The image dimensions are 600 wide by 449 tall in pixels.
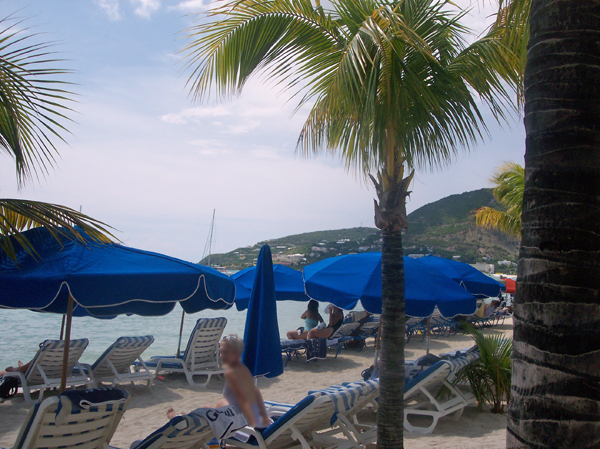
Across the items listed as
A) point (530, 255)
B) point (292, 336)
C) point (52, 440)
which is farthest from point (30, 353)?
point (530, 255)

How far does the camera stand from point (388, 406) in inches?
167

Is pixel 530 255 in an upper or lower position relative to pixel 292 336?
upper

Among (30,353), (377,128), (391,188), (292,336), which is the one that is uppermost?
(377,128)

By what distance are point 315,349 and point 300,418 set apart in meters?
6.40

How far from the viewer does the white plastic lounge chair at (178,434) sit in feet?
12.3

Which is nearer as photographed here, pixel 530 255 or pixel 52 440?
pixel 530 255

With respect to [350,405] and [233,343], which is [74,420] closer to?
[233,343]

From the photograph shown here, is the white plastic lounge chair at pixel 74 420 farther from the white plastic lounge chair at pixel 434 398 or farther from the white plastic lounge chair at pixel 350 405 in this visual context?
the white plastic lounge chair at pixel 434 398

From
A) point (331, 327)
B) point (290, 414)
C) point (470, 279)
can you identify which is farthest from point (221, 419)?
point (470, 279)

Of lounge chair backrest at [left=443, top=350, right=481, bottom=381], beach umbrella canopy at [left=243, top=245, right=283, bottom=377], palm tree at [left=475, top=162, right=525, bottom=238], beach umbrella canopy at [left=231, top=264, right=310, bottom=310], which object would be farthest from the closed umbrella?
palm tree at [left=475, top=162, right=525, bottom=238]

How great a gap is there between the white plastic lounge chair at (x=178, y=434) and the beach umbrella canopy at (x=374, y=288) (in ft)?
11.5

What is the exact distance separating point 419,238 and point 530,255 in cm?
5109

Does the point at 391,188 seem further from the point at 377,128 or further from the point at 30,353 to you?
the point at 30,353

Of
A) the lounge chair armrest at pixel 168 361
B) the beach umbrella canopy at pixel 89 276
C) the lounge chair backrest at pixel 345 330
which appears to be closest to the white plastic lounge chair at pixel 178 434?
the beach umbrella canopy at pixel 89 276
